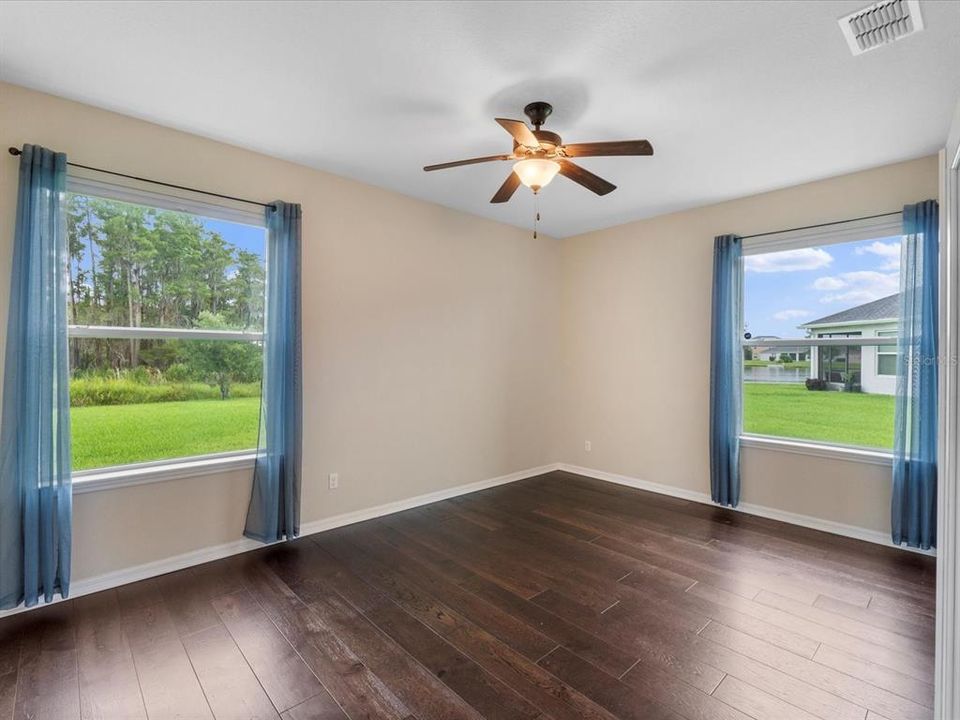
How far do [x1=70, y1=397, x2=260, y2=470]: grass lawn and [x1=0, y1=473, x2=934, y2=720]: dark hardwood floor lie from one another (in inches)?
30.0

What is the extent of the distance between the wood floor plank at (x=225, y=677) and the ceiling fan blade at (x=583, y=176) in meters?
2.92

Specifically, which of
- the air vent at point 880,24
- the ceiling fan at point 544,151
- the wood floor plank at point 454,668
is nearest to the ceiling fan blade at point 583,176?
the ceiling fan at point 544,151

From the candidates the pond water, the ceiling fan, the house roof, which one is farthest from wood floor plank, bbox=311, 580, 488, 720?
the house roof

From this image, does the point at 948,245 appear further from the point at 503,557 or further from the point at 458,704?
the point at 503,557

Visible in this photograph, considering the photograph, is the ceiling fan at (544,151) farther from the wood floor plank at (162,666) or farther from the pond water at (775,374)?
the wood floor plank at (162,666)

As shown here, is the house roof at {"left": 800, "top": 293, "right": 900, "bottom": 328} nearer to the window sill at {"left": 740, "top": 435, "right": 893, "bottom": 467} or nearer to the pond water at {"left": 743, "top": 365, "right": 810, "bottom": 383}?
the pond water at {"left": 743, "top": 365, "right": 810, "bottom": 383}

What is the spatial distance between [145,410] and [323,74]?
90.3 inches

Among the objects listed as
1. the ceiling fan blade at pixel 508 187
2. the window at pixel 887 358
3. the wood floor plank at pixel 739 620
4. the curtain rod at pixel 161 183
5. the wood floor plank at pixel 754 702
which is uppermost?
the ceiling fan blade at pixel 508 187

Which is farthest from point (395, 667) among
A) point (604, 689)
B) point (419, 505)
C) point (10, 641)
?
point (419, 505)

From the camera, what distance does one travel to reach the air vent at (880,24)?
1.76m

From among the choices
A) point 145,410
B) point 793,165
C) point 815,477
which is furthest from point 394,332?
point 815,477

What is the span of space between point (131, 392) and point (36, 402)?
49cm

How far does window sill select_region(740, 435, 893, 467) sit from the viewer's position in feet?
10.9

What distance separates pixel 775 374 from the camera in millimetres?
3945
